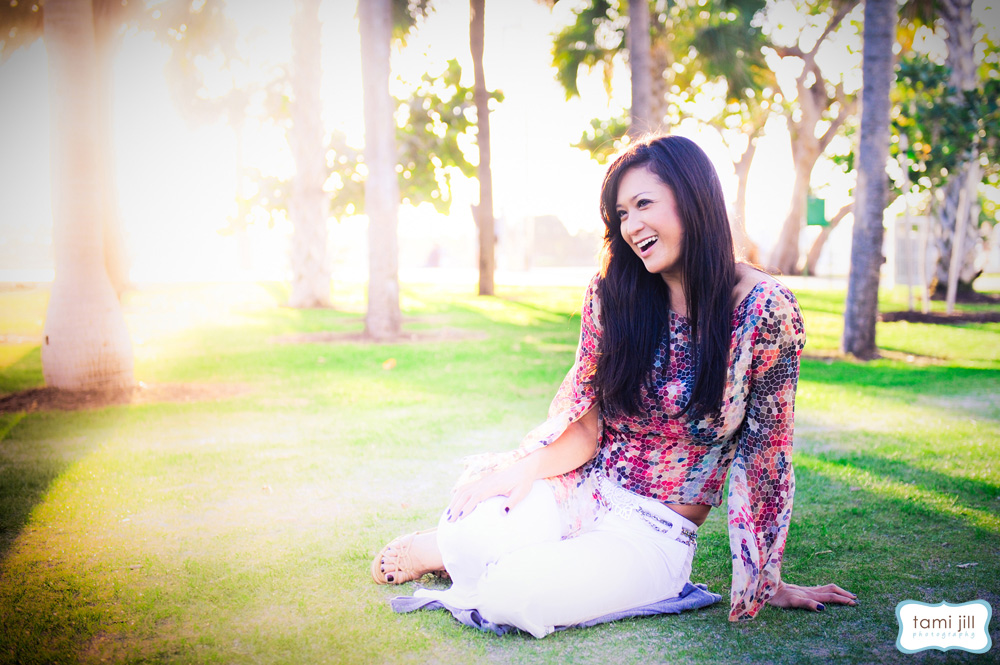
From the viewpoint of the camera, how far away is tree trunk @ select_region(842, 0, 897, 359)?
812cm

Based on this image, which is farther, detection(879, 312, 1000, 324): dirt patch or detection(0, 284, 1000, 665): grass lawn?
detection(879, 312, 1000, 324): dirt patch

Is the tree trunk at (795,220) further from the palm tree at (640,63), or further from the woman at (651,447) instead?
the woman at (651,447)

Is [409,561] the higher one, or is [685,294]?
[685,294]

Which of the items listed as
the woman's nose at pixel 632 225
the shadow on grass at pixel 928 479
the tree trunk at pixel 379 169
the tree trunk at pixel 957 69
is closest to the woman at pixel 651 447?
the woman's nose at pixel 632 225

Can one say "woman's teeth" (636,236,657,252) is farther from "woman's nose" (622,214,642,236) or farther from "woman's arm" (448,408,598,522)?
"woman's arm" (448,408,598,522)

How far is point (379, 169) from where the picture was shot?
9.97 m

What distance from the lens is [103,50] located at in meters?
10.7

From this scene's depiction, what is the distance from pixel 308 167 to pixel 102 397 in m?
9.77

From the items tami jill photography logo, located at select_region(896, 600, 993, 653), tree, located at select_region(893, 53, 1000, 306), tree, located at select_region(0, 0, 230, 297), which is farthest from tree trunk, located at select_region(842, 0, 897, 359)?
tree, located at select_region(0, 0, 230, 297)

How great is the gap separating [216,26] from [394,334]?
7438 millimetres

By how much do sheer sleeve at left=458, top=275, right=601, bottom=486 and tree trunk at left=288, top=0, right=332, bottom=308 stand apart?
44.4 feet

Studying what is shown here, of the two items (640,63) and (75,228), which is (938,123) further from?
(75,228)

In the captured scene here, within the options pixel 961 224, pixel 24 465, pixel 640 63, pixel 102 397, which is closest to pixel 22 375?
pixel 102 397

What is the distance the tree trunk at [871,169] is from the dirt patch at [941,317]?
4.59 m
